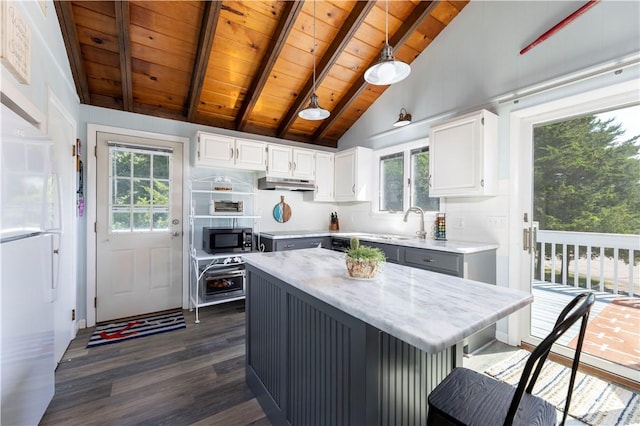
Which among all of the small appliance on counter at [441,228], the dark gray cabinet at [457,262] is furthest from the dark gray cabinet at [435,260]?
the small appliance on counter at [441,228]

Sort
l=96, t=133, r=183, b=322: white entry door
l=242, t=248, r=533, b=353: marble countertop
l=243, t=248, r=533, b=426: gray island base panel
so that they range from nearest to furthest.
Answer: l=242, t=248, r=533, b=353: marble countertop, l=243, t=248, r=533, b=426: gray island base panel, l=96, t=133, r=183, b=322: white entry door

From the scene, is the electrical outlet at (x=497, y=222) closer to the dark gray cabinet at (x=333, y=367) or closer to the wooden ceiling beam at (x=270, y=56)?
the dark gray cabinet at (x=333, y=367)

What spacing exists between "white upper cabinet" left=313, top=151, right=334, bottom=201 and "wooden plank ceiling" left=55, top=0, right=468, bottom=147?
73 centimetres

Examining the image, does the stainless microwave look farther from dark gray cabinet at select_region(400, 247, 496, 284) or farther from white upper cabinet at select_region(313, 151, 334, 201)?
dark gray cabinet at select_region(400, 247, 496, 284)

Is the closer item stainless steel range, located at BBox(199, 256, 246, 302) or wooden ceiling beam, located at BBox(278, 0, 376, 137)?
wooden ceiling beam, located at BBox(278, 0, 376, 137)

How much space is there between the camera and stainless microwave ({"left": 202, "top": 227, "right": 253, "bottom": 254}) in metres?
3.35

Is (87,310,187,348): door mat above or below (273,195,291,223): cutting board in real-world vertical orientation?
below

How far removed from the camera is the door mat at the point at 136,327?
2.71 metres

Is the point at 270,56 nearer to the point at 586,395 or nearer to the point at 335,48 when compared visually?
the point at 335,48

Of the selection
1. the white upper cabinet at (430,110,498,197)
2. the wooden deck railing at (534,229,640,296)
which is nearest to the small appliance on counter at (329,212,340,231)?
the white upper cabinet at (430,110,498,197)

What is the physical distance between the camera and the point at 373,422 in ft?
3.14

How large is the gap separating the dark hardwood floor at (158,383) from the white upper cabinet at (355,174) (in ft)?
7.73

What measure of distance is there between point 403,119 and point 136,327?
3.87 m

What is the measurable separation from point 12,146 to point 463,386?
7.04 ft
